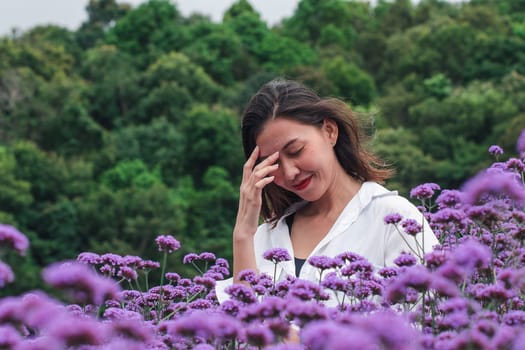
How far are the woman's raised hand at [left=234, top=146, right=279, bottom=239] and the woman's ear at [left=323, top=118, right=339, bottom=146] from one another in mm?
449

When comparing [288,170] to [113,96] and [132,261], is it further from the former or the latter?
[113,96]

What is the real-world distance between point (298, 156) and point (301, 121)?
10.3 inches

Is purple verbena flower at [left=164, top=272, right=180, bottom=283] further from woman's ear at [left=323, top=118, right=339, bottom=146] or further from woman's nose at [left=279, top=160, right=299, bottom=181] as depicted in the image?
woman's ear at [left=323, top=118, right=339, bottom=146]

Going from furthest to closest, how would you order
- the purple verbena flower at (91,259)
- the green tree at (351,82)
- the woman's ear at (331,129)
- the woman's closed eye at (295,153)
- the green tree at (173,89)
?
the green tree at (351,82) < the green tree at (173,89) < the woman's ear at (331,129) < the woman's closed eye at (295,153) < the purple verbena flower at (91,259)

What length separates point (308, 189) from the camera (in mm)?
3557

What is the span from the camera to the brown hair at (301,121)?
12.4 ft


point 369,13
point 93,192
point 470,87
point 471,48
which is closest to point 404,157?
point 470,87

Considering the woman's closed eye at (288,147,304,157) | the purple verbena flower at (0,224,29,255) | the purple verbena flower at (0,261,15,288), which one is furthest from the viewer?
the woman's closed eye at (288,147,304,157)

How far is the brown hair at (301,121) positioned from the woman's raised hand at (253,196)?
0.77 ft

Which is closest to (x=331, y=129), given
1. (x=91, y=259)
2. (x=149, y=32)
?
(x=91, y=259)

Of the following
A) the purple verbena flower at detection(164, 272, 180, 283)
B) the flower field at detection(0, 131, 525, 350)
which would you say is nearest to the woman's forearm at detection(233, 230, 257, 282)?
the purple verbena flower at detection(164, 272, 180, 283)

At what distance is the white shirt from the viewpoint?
3.45m

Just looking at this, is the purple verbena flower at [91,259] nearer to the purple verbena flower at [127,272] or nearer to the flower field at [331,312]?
the purple verbena flower at [127,272]

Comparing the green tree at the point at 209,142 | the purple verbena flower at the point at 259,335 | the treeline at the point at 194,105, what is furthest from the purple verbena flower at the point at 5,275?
the green tree at the point at 209,142
